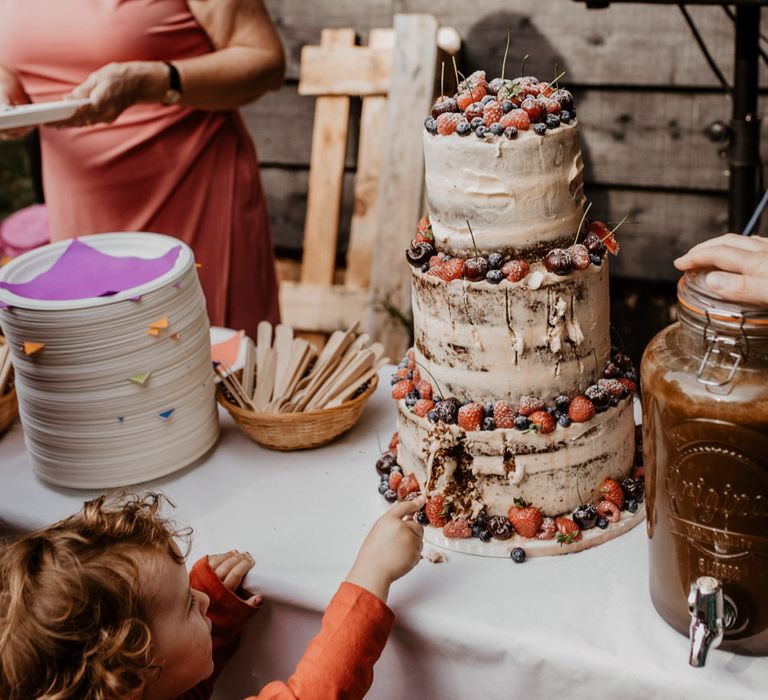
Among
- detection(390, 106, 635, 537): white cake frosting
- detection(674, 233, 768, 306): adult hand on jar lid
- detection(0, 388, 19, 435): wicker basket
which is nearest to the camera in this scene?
detection(674, 233, 768, 306): adult hand on jar lid

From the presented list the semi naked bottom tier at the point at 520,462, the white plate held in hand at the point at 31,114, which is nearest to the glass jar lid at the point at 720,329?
the semi naked bottom tier at the point at 520,462

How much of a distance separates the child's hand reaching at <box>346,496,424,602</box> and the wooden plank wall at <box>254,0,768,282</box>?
1.88 m

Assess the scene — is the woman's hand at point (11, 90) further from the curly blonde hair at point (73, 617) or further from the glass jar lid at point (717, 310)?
the glass jar lid at point (717, 310)

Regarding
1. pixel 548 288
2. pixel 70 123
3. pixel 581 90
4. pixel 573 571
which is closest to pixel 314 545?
pixel 573 571

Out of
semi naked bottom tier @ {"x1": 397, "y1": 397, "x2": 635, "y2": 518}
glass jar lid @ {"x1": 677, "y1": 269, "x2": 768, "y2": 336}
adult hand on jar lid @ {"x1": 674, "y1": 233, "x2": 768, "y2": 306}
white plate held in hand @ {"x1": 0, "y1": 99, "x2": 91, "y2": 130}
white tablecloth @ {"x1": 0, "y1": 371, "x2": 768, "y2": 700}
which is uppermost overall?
white plate held in hand @ {"x1": 0, "y1": 99, "x2": 91, "y2": 130}

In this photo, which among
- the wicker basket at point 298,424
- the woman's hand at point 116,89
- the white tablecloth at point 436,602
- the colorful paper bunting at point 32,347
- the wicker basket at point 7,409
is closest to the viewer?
the white tablecloth at point 436,602

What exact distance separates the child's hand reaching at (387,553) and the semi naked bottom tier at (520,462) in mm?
95

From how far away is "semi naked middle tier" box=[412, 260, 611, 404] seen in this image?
1.20 metres

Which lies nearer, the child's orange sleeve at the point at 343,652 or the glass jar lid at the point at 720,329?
the glass jar lid at the point at 720,329

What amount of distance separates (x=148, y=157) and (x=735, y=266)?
171 centimetres

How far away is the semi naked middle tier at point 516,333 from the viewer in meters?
1.20

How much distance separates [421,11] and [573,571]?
231cm

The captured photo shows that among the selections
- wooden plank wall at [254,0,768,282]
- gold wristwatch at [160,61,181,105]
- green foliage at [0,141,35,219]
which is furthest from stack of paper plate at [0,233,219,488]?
green foliage at [0,141,35,219]

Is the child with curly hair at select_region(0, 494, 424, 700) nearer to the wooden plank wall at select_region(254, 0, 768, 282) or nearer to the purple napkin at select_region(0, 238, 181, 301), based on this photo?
the purple napkin at select_region(0, 238, 181, 301)
